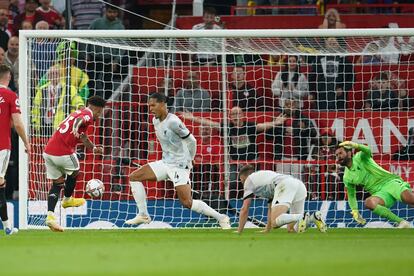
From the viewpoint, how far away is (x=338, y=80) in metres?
20.2

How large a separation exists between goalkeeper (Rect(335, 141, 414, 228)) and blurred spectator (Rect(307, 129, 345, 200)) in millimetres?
1273

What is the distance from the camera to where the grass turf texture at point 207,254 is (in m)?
9.58

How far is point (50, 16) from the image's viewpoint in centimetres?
2241

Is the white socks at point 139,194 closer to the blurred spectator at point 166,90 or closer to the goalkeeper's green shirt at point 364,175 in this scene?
the blurred spectator at point 166,90

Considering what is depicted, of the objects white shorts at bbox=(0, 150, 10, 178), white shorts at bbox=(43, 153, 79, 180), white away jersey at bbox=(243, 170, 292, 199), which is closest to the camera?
white shorts at bbox=(0, 150, 10, 178)

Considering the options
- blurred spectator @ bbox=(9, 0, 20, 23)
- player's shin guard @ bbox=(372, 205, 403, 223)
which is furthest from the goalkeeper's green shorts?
blurred spectator @ bbox=(9, 0, 20, 23)

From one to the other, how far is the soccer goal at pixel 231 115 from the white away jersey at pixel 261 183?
7.20 feet

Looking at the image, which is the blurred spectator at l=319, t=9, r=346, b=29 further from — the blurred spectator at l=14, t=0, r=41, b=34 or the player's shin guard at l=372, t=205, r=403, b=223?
the blurred spectator at l=14, t=0, r=41, b=34

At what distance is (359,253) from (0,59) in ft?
34.2

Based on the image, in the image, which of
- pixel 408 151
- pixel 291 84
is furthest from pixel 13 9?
pixel 408 151

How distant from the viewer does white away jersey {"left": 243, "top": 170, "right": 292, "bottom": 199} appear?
1638cm

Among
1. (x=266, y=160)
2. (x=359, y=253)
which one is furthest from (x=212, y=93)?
(x=359, y=253)

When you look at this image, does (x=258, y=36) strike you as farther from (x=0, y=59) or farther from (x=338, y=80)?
(x=0, y=59)

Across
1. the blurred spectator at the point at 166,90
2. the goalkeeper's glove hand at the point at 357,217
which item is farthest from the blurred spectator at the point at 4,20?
the goalkeeper's glove hand at the point at 357,217
